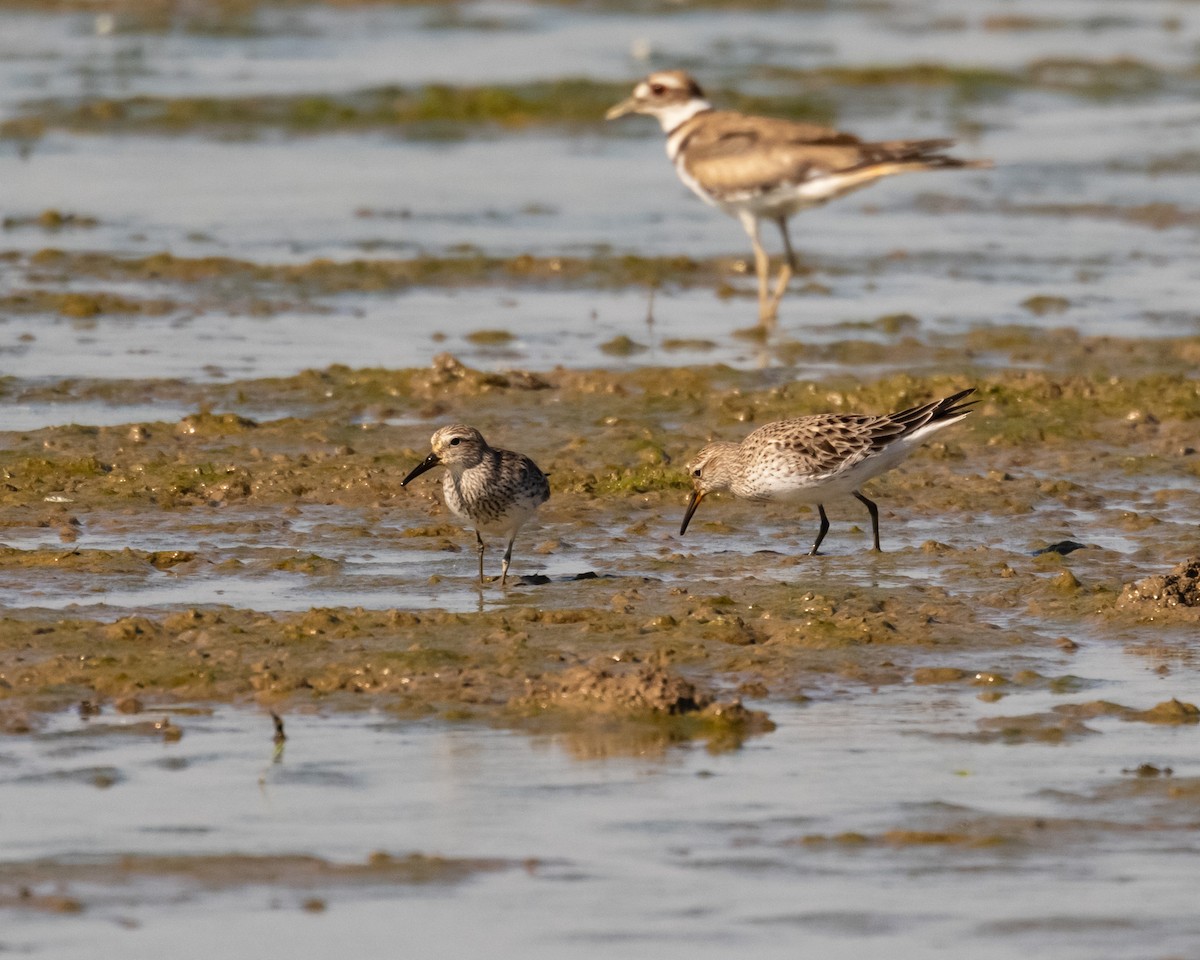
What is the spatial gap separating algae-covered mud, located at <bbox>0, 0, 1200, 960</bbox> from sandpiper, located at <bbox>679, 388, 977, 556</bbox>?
344 mm

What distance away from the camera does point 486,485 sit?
1009 centimetres

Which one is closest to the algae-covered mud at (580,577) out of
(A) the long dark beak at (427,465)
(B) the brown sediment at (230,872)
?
(B) the brown sediment at (230,872)

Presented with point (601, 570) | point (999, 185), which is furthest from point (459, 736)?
point (999, 185)

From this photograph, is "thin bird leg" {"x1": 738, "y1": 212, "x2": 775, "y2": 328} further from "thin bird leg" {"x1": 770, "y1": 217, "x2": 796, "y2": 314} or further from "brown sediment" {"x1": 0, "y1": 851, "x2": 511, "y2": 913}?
"brown sediment" {"x1": 0, "y1": 851, "x2": 511, "y2": 913}

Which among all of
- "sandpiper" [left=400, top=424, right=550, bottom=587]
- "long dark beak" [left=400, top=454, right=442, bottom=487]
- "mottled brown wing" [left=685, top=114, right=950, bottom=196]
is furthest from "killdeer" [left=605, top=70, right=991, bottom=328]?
"sandpiper" [left=400, top=424, right=550, bottom=587]

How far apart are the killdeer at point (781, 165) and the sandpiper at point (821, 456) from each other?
631cm

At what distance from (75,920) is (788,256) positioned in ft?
40.6

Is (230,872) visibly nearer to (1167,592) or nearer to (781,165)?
(1167,592)

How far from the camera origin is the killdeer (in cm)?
1784

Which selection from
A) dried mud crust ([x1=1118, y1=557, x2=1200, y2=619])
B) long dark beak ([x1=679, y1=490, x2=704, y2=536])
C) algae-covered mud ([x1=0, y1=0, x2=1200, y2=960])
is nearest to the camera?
algae-covered mud ([x1=0, y1=0, x2=1200, y2=960])

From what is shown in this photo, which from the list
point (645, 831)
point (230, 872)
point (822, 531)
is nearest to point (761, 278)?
point (822, 531)

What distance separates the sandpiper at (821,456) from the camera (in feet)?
35.3

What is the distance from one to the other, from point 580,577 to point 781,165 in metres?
8.28

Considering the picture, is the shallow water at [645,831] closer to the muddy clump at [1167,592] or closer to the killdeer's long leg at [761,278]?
the muddy clump at [1167,592]
